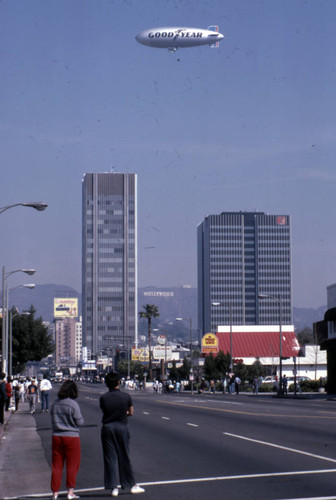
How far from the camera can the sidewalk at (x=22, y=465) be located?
14.0 m

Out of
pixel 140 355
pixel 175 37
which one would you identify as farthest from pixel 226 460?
pixel 140 355

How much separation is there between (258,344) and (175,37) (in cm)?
5749

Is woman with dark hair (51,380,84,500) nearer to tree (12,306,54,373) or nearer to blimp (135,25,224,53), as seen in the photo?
tree (12,306,54,373)

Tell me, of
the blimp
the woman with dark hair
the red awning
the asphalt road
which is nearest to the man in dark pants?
the asphalt road

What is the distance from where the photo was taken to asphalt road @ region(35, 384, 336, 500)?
1253 cm

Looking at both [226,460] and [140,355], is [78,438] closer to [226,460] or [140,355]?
[226,460]

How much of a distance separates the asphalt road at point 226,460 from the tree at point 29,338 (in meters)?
65.0

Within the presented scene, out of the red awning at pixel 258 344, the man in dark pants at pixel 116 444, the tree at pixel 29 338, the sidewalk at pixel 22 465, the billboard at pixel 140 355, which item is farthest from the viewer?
the billboard at pixel 140 355

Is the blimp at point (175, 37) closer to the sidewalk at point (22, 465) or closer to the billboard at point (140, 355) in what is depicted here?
the billboard at point (140, 355)

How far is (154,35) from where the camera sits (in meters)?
106

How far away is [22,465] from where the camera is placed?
17.8 meters

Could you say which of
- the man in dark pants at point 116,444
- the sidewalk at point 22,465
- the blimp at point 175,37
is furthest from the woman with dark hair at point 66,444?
the blimp at point 175,37

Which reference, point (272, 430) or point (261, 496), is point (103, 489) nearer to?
point (261, 496)

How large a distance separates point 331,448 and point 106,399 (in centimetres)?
773
